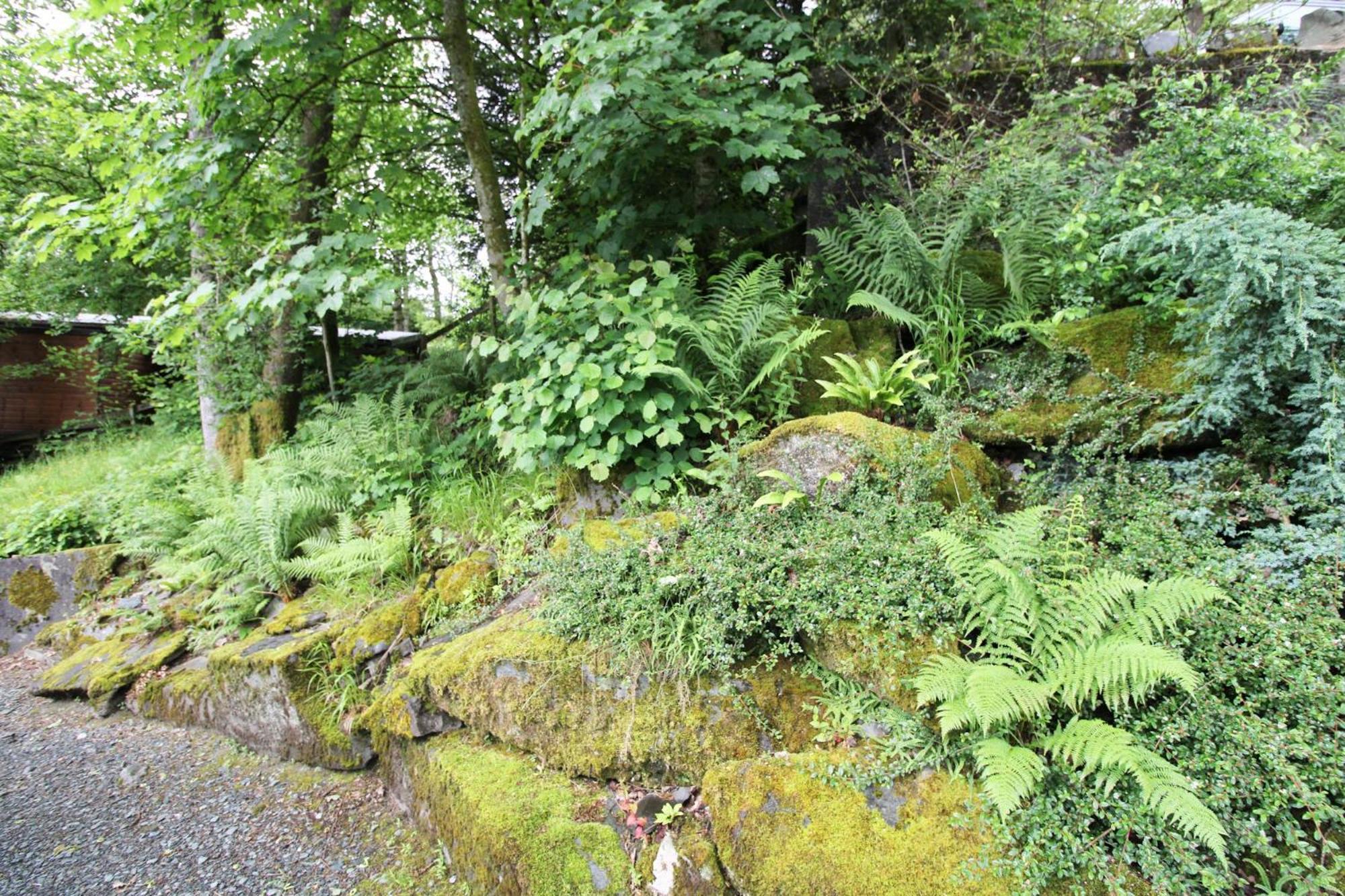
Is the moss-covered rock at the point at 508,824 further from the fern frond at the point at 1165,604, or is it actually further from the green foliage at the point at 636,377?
the fern frond at the point at 1165,604

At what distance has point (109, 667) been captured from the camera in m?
5.05

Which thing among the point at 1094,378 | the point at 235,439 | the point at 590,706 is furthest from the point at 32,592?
the point at 1094,378

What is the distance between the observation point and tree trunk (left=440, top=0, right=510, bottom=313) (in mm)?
5184

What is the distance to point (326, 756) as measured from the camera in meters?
3.80

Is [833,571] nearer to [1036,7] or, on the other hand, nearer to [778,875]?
[778,875]

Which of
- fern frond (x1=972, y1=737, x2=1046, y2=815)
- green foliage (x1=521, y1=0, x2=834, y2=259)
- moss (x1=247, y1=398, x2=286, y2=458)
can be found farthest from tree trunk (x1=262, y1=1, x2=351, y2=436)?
fern frond (x1=972, y1=737, x2=1046, y2=815)

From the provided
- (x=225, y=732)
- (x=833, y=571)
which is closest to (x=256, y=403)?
(x=225, y=732)

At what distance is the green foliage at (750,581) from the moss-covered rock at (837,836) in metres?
0.49

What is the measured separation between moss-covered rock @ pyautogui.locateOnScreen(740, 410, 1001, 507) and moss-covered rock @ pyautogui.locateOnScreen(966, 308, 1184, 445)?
0.95 ft

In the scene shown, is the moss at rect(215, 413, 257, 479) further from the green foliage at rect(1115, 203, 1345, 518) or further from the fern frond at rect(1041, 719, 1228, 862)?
the green foliage at rect(1115, 203, 1345, 518)

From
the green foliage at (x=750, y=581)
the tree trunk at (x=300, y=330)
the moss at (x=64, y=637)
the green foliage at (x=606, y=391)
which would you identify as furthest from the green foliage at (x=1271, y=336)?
the moss at (x=64, y=637)

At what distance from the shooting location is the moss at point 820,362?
166 inches

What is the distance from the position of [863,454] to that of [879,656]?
1.08m

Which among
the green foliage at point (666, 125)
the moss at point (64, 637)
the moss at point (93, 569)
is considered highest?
the green foliage at point (666, 125)
